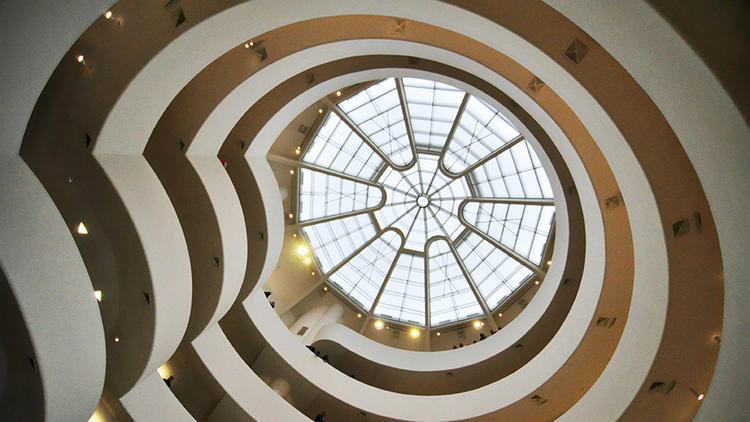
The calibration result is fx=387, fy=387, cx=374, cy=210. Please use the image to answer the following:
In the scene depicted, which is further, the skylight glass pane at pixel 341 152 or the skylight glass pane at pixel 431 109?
the skylight glass pane at pixel 341 152

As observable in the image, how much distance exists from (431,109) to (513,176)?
4.98 meters

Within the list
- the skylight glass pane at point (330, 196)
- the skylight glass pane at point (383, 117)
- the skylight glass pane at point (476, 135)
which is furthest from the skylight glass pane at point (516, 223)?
the skylight glass pane at point (330, 196)

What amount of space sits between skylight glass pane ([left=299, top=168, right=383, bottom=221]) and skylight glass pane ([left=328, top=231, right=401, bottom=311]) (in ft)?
8.84

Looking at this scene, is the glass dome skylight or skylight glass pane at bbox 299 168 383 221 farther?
skylight glass pane at bbox 299 168 383 221

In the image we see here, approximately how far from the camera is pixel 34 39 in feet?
16.9

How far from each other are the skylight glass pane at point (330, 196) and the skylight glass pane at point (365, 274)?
2.69 metres

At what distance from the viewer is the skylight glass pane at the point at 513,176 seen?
16969 millimetres

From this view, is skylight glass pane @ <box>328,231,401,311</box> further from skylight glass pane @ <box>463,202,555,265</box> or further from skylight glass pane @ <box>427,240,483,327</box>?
skylight glass pane @ <box>463,202,555,265</box>

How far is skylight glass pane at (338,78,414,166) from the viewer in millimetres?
18031

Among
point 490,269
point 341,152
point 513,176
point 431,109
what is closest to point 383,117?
point 431,109

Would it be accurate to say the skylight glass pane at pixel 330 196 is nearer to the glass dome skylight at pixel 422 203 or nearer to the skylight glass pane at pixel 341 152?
the glass dome skylight at pixel 422 203

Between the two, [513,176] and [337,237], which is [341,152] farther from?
[513,176]

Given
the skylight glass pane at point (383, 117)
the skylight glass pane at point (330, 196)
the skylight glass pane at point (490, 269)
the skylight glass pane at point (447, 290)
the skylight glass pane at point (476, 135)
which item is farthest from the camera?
the skylight glass pane at point (447, 290)

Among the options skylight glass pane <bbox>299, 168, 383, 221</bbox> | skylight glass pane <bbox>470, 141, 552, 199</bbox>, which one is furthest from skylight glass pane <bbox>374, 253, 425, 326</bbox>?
skylight glass pane <bbox>470, 141, 552, 199</bbox>
